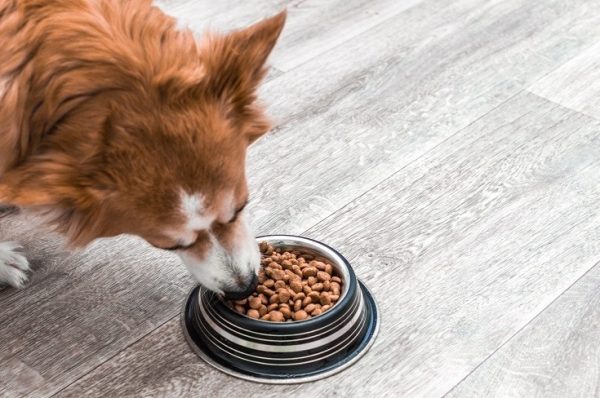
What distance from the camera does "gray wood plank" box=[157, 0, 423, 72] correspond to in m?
3.38

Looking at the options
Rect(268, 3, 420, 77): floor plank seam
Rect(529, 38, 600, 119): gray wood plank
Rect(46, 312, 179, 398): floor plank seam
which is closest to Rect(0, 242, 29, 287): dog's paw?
Rect(46, 312, 179, 398): floor plank seam

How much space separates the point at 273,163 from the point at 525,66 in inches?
40.2

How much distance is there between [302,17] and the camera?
3551 mm

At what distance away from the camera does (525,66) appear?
321cm

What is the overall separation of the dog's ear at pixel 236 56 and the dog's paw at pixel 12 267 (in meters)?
0.86

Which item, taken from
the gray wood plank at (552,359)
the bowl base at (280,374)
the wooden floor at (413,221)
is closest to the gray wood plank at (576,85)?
the wooden floor at (413,221)

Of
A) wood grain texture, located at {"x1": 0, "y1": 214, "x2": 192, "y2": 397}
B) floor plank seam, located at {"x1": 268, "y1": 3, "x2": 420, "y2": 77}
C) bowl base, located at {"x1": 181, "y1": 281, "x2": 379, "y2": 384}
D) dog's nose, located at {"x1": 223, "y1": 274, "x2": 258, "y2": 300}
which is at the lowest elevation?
wood grain texture, located at {"x1": 0, "y1": 214, "x2": 192, "y2": 397}

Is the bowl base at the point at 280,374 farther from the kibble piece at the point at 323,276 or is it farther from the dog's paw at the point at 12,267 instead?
the dog's paw at the point at 12,267

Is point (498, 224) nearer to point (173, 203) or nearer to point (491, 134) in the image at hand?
point (491, 134)

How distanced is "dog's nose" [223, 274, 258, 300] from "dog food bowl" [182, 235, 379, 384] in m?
0.04

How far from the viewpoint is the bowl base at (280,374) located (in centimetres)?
212

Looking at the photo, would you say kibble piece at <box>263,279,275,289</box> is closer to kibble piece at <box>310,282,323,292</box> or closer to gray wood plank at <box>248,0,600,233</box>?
kibble piece at <box>310,282,323,292</box>

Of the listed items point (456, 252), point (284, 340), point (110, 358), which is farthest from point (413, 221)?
point (110, 358)

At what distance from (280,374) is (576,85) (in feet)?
5.23
